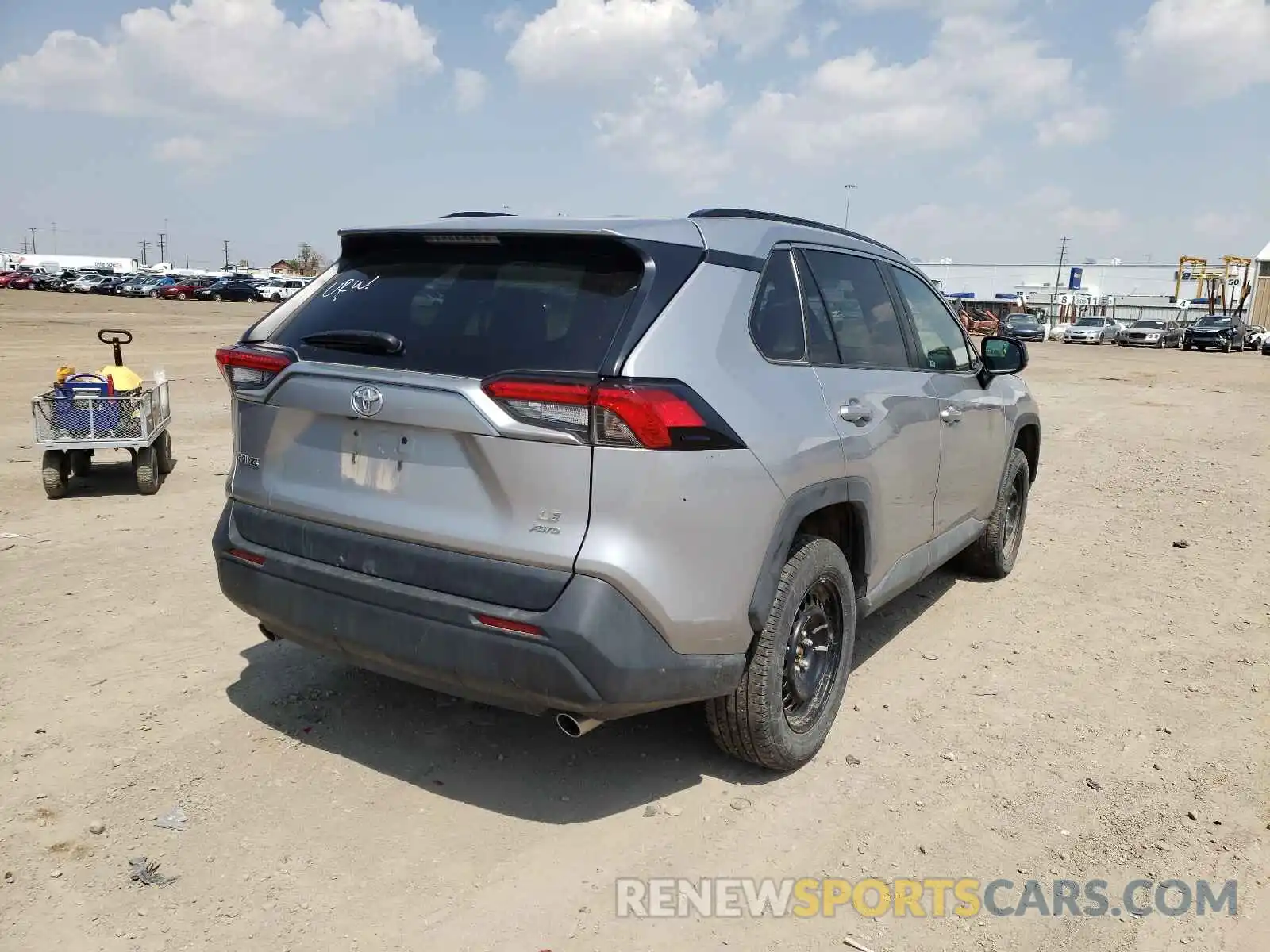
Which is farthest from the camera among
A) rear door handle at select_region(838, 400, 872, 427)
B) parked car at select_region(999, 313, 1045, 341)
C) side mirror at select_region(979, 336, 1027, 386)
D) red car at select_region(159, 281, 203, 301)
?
red car at select_region(159, 281, 203, 301)

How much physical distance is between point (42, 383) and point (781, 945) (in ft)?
49.7

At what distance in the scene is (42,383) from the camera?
1436 cm

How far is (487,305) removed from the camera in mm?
3008

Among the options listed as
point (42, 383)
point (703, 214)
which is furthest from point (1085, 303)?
point (703, 214)

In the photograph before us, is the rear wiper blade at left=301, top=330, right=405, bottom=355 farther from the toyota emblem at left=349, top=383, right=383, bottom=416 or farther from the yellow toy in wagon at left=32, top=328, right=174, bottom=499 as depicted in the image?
the yellow toy in wagon at left=32, top=328, right=174, bottom=499

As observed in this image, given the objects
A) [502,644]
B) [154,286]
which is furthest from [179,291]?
[502,644]

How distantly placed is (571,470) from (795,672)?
4.36 feet

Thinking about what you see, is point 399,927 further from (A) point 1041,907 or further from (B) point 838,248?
(B) point 838,248

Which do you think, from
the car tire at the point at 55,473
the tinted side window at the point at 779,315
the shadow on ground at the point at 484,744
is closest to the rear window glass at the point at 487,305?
the tinted side window at the point at 779,315

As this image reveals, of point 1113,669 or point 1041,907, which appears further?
point 1113,669

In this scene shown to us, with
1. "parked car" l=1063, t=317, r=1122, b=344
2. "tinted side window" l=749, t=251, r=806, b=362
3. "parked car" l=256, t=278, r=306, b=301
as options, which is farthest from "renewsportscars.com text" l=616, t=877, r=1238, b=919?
"parked car" l=256, t=278, r=306, b=301

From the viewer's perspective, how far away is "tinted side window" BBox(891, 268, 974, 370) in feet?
15.1

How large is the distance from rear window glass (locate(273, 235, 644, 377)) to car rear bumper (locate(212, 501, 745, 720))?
0.68 metres

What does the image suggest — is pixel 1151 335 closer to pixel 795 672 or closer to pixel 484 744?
pixel 795 672
